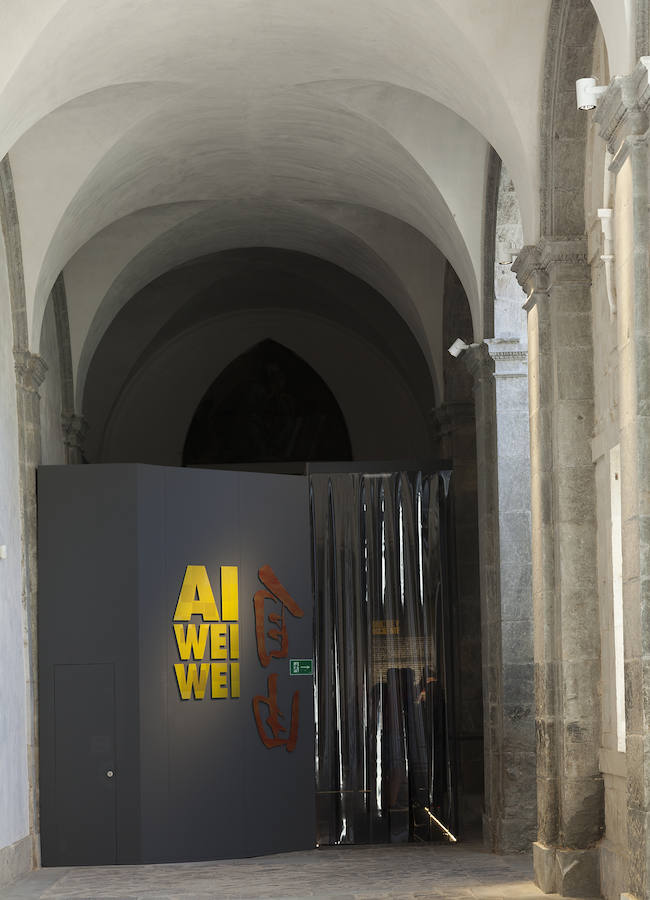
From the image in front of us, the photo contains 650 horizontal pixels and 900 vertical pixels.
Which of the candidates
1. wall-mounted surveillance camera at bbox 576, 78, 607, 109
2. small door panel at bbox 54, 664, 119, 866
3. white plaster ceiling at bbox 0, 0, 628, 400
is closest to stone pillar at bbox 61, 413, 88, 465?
white plaster ceiling at bbox 0, 0, 628, 400

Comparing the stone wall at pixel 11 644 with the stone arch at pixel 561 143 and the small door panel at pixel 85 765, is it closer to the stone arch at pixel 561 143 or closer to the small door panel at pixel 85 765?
the small door panel at pixel 85 765

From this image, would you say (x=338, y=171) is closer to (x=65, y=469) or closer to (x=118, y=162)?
(x=118, y=162)

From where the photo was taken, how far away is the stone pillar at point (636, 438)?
5.60 metres

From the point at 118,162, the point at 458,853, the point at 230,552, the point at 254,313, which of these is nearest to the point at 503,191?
the point at 118,162

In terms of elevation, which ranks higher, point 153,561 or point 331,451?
point 331,451

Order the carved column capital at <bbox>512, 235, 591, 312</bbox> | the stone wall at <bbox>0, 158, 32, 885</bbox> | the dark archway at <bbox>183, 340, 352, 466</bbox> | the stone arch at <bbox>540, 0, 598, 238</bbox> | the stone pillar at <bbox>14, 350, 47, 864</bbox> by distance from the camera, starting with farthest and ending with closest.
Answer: the dark archway at <bbox>183, 340, 352, 466</bbox> → the stone pillar at <bbox>14, 350, 47, 864</bbox> → the stone wall at <bbox>0, 158, 32, 885</bbox> → the carved column capital at <bbox>512, 235, 591, 312</bbox> → the stone arch at <bbox>540, 0, 598, 238</bbox>

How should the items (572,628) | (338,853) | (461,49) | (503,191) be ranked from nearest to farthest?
(572,628), (461,49), (503,191), (338,853)

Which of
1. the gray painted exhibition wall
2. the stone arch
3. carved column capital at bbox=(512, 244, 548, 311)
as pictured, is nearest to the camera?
the stone arch

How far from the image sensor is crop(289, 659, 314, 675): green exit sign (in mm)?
11664

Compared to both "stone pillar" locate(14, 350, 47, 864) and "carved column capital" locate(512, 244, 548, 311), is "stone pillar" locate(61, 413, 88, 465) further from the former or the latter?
"carved column capital" locate(512, 244, 548, 311)

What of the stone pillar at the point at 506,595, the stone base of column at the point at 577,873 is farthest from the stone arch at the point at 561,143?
the stone base of column at the point at 577,873

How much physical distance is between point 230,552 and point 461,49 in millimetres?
5066

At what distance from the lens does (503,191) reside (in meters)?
10.4

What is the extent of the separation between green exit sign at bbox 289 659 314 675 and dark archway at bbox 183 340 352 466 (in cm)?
625
